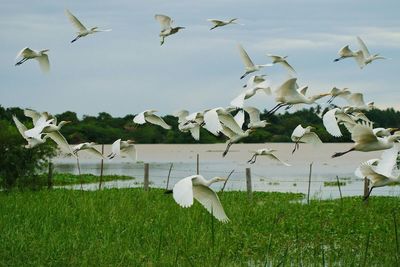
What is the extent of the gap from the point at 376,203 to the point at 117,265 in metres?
10.4

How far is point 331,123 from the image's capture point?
25.6ft

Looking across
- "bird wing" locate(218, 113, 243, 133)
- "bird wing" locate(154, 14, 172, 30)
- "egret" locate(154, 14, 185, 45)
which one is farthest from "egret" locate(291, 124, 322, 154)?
"bird wing" locate(154, 14, 172, 30)

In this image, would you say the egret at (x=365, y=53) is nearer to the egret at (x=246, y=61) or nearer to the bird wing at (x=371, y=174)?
the egret at (x=246, y=61)

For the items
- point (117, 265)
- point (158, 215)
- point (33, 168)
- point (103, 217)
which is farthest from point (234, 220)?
point (33, 168)

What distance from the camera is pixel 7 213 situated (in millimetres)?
12789

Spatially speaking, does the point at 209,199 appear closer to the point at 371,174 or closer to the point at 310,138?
the point at 371,174

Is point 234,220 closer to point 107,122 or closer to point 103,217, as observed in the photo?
point 103,217

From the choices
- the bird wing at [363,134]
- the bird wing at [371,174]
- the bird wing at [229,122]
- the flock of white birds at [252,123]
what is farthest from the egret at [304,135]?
the bird wing at [371,174]

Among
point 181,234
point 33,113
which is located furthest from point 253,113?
point 33,113

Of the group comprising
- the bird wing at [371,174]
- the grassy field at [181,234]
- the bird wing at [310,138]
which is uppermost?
the bird wing at [310,138]

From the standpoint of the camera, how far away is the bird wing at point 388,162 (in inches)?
239

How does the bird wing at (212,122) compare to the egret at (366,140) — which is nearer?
the egret at (366,140)

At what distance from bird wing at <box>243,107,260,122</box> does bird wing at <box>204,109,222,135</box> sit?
96.8 inches

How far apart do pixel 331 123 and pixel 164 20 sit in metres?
5.17
